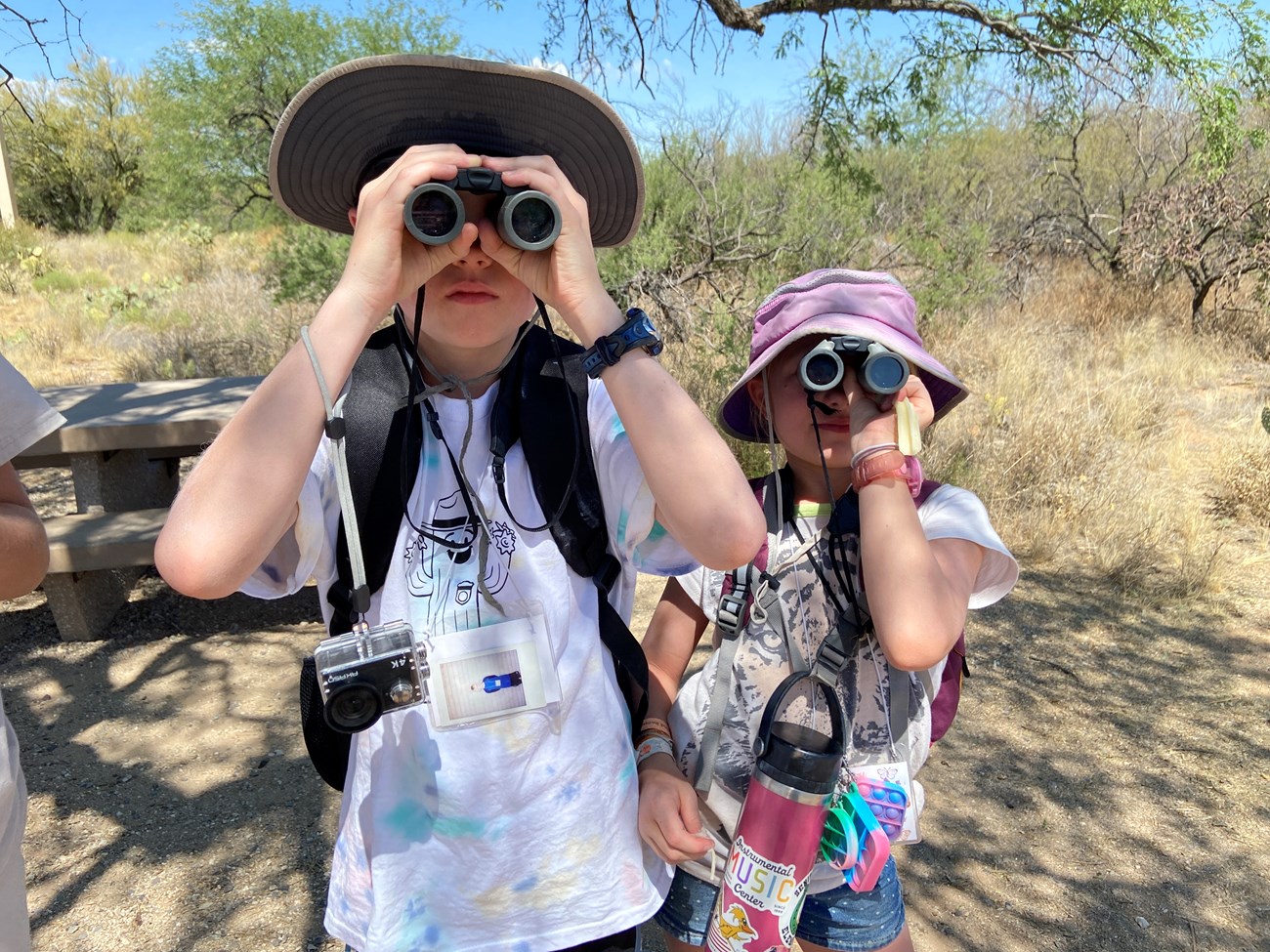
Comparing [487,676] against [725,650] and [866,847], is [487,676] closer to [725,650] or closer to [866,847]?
[725,650]

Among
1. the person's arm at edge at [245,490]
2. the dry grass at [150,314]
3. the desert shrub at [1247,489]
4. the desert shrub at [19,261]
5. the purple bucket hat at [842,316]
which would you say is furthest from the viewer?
the desert shrub at [19,261]

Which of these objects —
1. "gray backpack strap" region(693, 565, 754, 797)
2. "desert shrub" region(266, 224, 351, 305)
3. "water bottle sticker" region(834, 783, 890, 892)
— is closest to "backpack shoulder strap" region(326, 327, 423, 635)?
"gray backpack strap" region(693, 565, 754, 797)

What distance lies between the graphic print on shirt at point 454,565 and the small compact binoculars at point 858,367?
1.76 feet

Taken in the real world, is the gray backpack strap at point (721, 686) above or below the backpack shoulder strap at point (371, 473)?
below

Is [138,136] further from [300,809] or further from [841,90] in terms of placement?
[300,809]

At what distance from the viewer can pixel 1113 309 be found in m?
10.5

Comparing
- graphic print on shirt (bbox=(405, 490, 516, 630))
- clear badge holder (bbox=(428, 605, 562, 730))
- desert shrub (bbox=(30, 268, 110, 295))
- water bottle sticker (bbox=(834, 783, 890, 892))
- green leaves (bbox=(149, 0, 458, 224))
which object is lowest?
water bottle sticker (bbox=(834, 783, 890, 892))

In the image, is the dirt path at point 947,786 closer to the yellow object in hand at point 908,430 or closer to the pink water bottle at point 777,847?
the pink water bottle at point 777,847

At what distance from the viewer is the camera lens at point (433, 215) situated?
3.43 ft

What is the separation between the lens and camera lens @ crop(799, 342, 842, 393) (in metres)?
1.36

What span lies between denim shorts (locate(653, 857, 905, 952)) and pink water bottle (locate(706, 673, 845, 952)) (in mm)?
237

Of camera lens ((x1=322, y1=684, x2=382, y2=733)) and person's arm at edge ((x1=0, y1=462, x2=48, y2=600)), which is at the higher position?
person's arm at edge ((x1=0, y1=462, x2=48, y2=600))

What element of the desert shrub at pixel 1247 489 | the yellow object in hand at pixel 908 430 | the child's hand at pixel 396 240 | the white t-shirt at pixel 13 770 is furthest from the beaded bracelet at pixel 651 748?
the desert shrub at pixel 1247 489

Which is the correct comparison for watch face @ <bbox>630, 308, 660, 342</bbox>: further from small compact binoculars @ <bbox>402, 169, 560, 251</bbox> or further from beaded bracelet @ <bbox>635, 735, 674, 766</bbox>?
beaded bracelet @ <bbox>635, 735, 674, 766</bbox>
